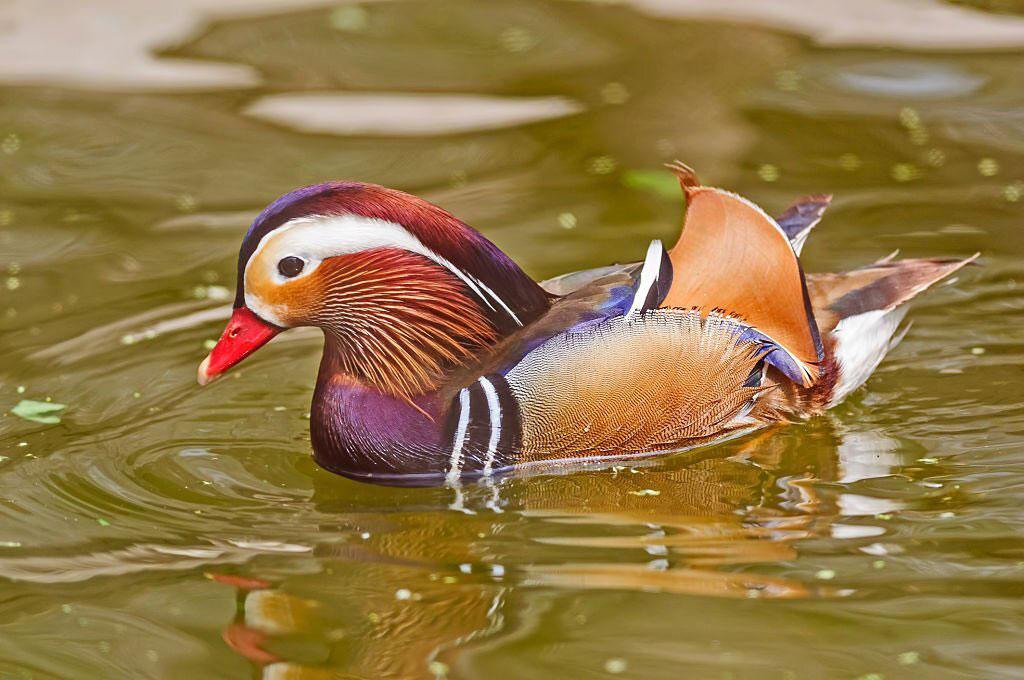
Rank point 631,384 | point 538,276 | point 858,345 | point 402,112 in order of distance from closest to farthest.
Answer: point 631,384 < point 858,345 < point 538,276 < point 402,112

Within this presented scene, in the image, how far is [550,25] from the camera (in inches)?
304

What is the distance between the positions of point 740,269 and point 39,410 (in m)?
2.22

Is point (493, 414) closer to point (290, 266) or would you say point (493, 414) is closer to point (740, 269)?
point (290, 266)

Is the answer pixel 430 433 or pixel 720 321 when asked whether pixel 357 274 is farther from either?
pixel 720 321

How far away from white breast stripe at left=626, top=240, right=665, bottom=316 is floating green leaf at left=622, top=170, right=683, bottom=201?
196cm

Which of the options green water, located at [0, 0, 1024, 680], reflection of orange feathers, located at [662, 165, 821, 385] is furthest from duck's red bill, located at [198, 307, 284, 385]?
reflection of orange feathers, located at [662, 165, 821, 385]

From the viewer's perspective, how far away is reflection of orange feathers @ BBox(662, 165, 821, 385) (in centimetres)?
438

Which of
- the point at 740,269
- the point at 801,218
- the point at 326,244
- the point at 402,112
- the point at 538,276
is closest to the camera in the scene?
the point at 326,244

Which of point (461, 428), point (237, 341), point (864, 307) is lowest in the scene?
point (461, 428)

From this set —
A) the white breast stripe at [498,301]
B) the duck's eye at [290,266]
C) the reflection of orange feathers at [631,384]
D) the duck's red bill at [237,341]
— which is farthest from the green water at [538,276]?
the duck's eye at [290,266]

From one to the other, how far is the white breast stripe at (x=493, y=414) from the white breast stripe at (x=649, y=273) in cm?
45

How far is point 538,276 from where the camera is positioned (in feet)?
18.4

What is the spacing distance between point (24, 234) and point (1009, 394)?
12.5 ft

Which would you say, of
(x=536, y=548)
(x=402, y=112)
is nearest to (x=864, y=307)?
(x=536, y=548)
